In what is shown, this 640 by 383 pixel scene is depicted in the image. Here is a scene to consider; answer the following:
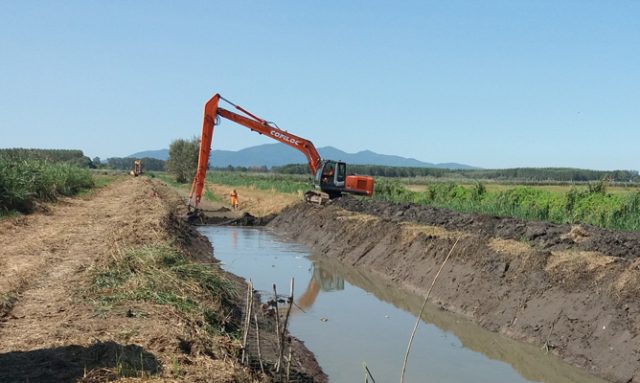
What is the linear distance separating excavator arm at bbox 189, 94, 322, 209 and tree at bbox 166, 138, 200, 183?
161 ft

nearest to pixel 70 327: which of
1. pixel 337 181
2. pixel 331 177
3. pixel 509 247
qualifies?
pixel 509 247

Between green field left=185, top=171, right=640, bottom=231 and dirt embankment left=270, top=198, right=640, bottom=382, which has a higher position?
green field left=185, top=171, right=640, bottom=231

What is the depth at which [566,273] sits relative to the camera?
11.3 metres

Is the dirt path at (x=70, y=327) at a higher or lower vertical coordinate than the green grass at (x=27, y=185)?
lower

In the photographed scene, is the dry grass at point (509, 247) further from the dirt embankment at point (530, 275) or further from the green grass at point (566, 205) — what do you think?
the green grass at point (566, 205)

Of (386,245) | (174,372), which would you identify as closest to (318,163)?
(386,245)

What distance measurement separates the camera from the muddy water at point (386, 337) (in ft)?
30.2

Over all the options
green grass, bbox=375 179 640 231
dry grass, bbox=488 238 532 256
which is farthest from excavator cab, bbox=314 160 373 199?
dry grass, bbox=488 238 532 256

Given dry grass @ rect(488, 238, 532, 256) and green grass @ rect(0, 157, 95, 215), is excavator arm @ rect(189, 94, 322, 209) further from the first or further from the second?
dry grass @ rect(488, 238, 532, 256)

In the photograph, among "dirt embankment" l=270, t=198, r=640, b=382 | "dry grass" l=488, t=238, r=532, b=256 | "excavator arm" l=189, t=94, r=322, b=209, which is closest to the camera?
"dirt embankment" l=270, t=198, r=640, b=382

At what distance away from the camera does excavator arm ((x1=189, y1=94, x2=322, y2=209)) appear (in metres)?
25.3

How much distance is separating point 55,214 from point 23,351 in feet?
52.1

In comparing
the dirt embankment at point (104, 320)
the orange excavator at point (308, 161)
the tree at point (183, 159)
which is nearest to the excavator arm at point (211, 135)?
the orange excavator at point (308, 161)

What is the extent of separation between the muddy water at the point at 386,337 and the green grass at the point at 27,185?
7754 mm
